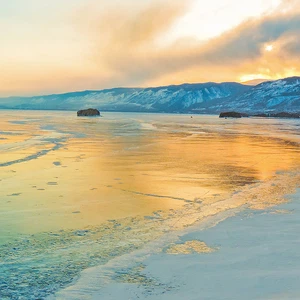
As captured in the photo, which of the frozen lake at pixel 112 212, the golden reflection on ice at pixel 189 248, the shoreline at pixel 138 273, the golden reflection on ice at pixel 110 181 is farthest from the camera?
the golden reflection on ice at pixel 110 181

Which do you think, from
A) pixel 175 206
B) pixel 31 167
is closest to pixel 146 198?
pixel 175 206

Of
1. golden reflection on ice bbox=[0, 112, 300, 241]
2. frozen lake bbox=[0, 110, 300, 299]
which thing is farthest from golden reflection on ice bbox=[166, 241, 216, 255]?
golden reflection on ice bbox=[0, 112, 300, 241]

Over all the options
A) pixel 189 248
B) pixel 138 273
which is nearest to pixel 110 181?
pixel 189 248

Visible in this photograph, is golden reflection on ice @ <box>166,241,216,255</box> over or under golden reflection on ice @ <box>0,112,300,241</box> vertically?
under

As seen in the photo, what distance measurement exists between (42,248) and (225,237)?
2929 mm

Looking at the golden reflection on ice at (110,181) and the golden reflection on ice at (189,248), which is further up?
the golden reflection on ice at (110,181)

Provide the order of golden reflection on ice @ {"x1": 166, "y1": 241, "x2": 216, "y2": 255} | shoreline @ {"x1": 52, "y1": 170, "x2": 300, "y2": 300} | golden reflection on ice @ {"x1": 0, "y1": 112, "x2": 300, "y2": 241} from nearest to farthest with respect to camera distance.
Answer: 1. shoreline @ {"x1": 52, "y1": 170, "x2": 300, "y2": 300}
2. golden reflection on ice @ {"x1": 166, "y1": 241, "x2": 216, "y2": 255}
3. golden reflection on ice @ {"x1": 0, "y1": 112, "x2": 300, "y2": 241}

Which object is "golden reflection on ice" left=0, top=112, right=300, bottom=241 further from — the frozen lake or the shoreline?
the shoreline

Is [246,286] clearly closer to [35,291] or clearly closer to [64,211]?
[35,291]

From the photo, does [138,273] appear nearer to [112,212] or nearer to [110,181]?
[112,212]

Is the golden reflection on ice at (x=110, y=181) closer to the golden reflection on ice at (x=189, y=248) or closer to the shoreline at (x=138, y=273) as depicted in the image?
the shoreline at (x=138, y=273)

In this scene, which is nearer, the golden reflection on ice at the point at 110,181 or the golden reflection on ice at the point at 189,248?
the golden reflection on ice at the point at 189,248

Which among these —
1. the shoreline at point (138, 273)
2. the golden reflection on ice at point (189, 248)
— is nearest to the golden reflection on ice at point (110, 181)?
the shoreline at point (138, 273)

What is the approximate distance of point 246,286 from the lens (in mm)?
4648
